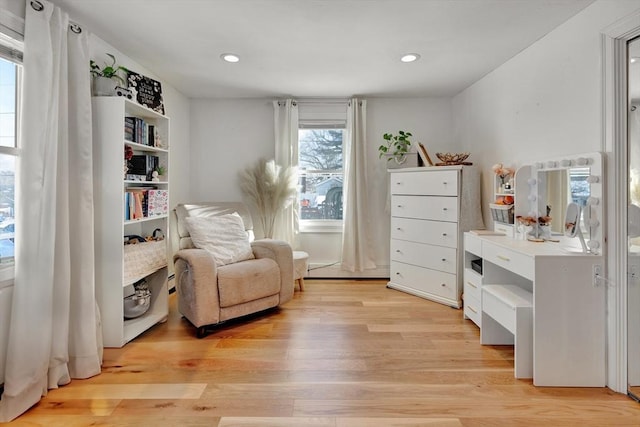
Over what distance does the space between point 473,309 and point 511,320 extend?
66cm

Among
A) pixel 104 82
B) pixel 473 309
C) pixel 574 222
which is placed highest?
pixel 104 82

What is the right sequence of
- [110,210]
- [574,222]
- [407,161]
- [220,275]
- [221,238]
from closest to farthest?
[574,222]
[110,210]
[220,275]
[221,238]
[407,161]

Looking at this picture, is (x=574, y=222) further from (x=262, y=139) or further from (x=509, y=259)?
(x=262, y=139)

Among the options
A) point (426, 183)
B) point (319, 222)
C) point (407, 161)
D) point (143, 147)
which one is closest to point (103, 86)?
point (143, 147)

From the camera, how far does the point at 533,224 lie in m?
2.33

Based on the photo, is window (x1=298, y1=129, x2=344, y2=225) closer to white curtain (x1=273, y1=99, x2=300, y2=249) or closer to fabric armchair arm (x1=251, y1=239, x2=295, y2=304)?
white curtain (x1=273, y1=99, x2=300, y2=249)

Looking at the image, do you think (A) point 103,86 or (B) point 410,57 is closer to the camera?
(A) point 103,86

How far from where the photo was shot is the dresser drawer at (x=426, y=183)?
3.15 metres

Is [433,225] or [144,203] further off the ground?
[144,203]

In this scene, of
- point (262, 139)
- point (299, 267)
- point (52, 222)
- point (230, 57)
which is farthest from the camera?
point (262, 139)

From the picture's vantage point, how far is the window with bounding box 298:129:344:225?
4176 mm

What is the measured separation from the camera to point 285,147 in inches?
158

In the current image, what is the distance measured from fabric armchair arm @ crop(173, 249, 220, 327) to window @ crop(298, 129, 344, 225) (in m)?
1.83

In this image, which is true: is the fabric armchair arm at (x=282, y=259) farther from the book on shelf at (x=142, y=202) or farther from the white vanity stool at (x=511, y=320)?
the white vanity stool at (x=511, y=320)
